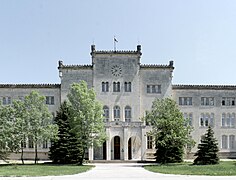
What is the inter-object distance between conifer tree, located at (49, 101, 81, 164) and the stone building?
929 cm

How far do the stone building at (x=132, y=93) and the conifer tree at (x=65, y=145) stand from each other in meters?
9.29

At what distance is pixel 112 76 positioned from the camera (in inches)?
2149

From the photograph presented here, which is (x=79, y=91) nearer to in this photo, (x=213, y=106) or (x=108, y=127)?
(x=108, y=127)

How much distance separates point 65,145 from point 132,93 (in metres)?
15.1

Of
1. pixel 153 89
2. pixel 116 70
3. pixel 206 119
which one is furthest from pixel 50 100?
pixel 206 119

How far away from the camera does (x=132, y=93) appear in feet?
180

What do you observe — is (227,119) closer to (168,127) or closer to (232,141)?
(232,141)

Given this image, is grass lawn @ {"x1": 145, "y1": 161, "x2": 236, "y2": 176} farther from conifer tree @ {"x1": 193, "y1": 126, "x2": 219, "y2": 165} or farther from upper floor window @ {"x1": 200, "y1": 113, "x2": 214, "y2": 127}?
upper floor window @ {"x1": 200, "y1": 113, "x2": 214, "y2": 127}

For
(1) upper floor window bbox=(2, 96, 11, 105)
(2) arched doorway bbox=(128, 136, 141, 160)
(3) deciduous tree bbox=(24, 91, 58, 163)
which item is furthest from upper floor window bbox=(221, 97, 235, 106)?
(1) upper floor window bbox=(2, 96, 11, 105)

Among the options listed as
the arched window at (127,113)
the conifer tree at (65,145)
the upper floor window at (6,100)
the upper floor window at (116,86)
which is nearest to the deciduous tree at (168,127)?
the conifer tree at (65,145)

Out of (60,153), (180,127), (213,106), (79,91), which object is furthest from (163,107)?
(213,106)

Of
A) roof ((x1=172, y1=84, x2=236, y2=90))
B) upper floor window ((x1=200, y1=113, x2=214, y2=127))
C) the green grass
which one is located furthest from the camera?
upper floor window ((x1=200, y1=113, x2=214, y2=127))

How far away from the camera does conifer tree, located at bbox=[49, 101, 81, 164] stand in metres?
43.1

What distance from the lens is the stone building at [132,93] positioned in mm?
54469
